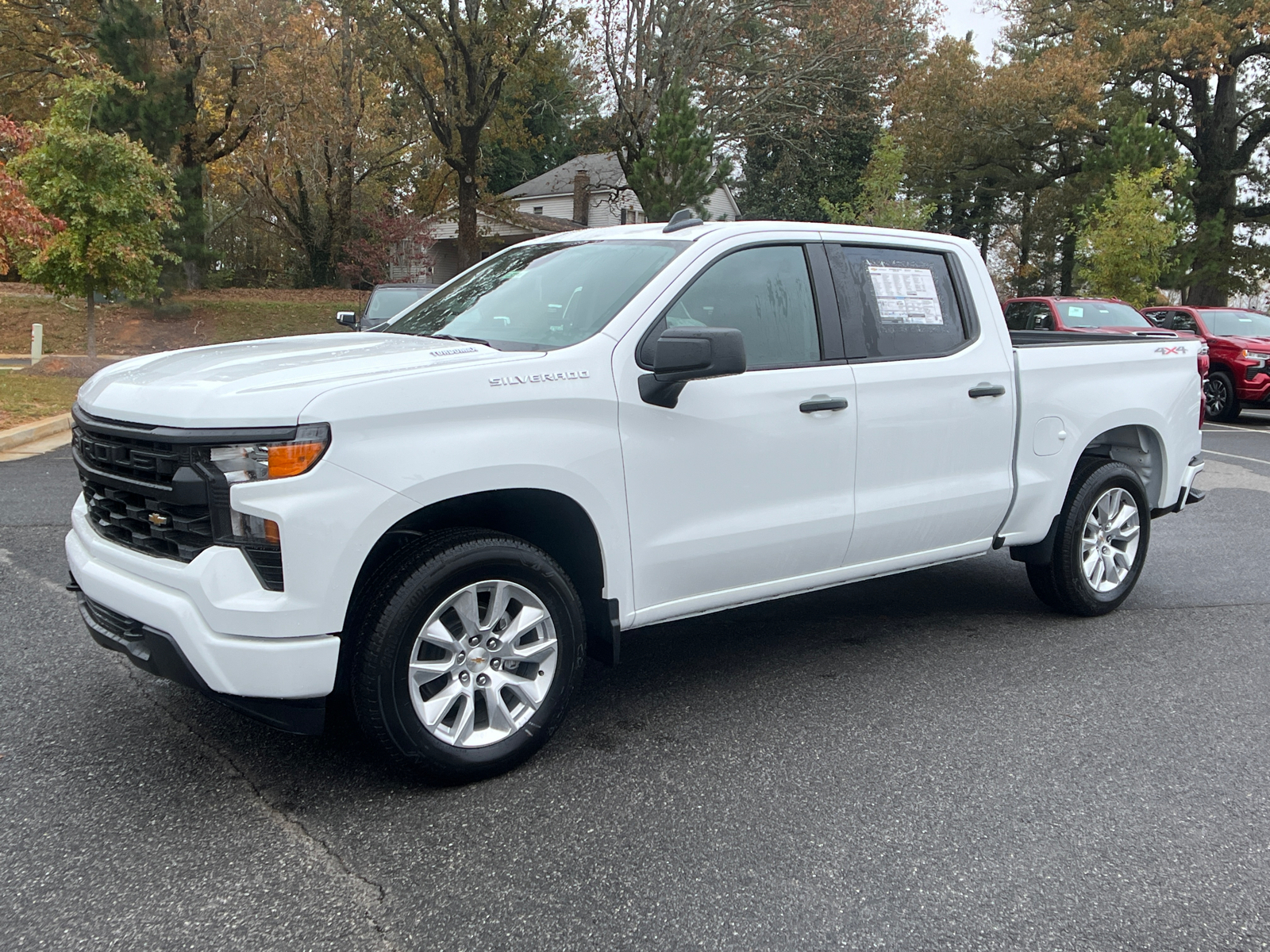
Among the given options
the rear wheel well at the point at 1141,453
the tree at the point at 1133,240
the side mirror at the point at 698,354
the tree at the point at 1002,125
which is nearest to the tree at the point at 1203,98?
the tree at the point at 1002,125

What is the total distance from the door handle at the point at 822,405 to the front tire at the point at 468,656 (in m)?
1.19

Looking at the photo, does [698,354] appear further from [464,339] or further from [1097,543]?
[1097,543]

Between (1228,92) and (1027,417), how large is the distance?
36.2 metres

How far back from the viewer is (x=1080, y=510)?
5180 millimetres

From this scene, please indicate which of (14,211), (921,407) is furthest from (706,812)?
(14,211)

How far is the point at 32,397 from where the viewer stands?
1321 cm

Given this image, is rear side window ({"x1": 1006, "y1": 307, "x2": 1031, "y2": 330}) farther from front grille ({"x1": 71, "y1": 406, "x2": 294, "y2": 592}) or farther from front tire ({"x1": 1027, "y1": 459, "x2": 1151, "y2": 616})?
front grille ({"x1": 71, "y1": 406, "x2": 294, "y2": 592})

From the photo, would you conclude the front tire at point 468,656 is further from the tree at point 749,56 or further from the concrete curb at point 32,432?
the tree at point 749,56

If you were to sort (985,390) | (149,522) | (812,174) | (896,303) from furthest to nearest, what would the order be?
(812,174)
(985,390)
(896,303)
(149,522)

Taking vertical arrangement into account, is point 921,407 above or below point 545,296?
below

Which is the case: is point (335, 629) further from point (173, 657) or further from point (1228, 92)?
point (1228, 92)

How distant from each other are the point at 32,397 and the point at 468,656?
1228cm

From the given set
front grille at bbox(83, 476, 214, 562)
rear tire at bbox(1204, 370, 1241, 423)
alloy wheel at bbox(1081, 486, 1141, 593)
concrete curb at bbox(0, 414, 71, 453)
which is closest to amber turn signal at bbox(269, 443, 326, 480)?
front grille at bbox(83, 476, 214, 562)

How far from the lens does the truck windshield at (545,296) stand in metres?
3.89
